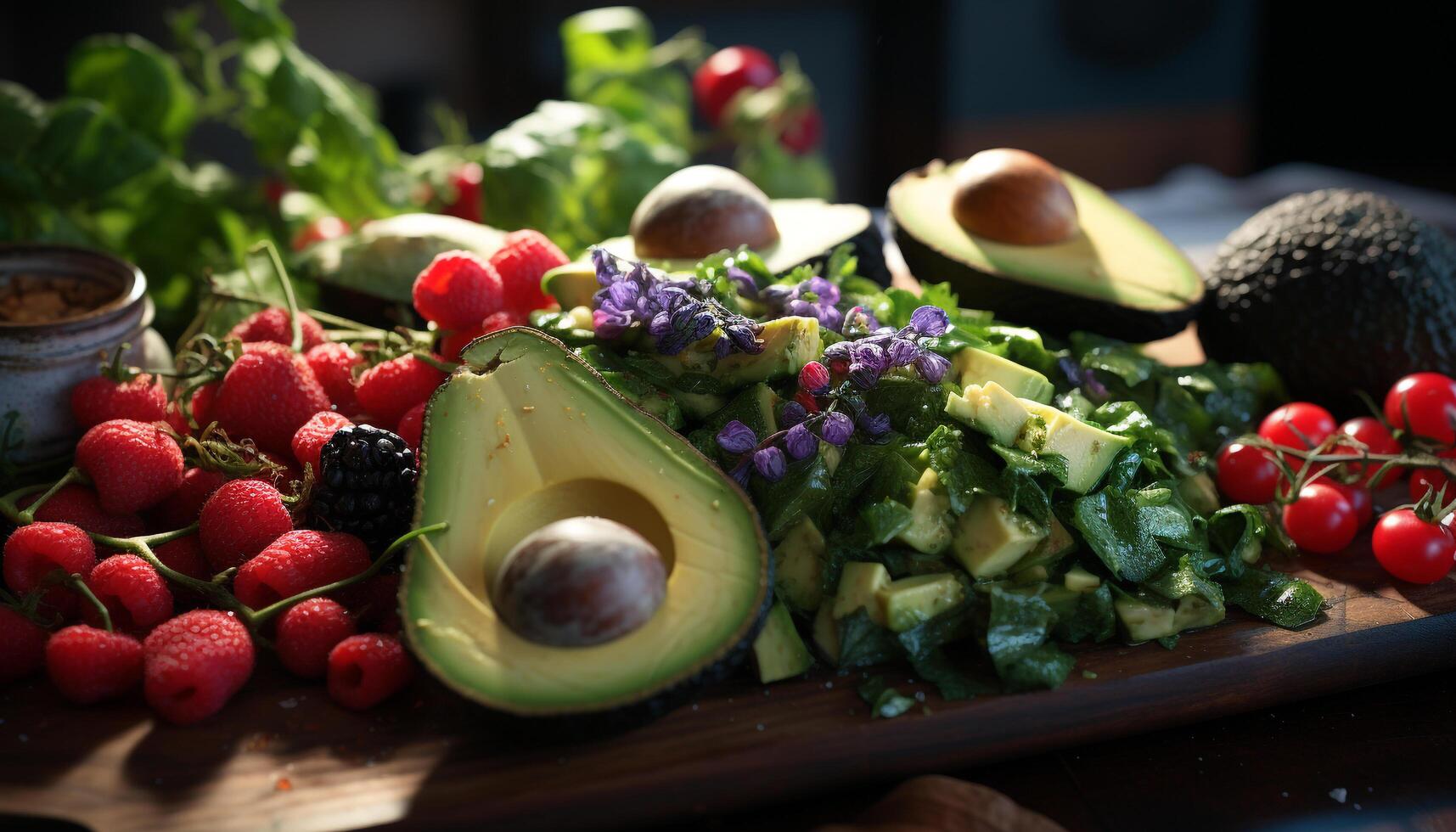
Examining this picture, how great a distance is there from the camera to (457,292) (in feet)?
5.03

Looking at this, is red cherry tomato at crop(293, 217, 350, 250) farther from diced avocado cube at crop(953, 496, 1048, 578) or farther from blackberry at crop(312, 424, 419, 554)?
diced avocado cube at crop(953, 496, 1048, 578)

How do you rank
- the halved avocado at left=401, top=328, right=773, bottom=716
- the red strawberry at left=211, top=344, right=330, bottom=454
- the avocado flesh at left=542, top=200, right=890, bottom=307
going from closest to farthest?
the halved avocado at left=401, top=328, right=773, bottom=716, the red strawberry at left=211, top=344, right=330, bottom=454, the avocado flesh at left=542, top=200, right=890, bottom=307

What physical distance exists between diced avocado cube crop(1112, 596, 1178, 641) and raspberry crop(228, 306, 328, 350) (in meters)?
1.24

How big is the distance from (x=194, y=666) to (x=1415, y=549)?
4.89ft

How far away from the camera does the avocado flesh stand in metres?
1.58

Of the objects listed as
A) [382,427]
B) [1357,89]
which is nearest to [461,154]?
[382,427]

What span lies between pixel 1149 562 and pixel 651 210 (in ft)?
3.10

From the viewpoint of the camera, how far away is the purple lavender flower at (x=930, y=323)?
144 centimetres

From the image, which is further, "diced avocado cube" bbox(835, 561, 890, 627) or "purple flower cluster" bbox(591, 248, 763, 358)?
"purple flower cluster" bbox(591, 248, 763, 358)

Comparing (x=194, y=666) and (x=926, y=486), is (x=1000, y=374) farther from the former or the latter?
(x=194, y=666)

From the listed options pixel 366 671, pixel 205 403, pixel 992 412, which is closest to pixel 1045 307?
pixel 992 412

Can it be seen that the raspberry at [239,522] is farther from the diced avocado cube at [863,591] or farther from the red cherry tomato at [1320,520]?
the red cherry tomato at [1320,520]

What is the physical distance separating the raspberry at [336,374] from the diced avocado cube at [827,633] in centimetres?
77

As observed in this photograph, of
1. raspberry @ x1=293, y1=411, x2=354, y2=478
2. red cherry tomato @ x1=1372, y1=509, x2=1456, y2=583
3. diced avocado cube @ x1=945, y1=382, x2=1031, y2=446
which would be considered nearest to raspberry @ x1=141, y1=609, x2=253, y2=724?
raspberry @ x1=293, y1=411, x2=354, y2=478
